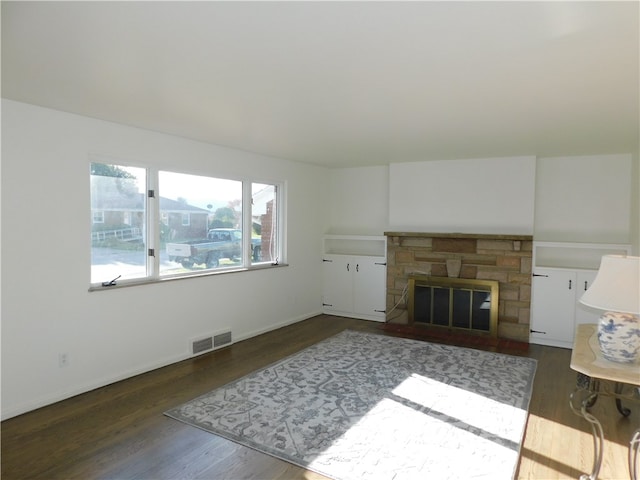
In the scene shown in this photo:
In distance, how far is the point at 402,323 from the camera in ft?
19.6

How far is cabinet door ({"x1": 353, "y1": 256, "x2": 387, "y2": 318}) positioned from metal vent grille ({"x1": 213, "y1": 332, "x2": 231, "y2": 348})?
2.23 metres

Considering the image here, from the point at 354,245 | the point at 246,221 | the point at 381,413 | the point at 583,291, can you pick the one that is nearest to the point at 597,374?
the point at 381,413

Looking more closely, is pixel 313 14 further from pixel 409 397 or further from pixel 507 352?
pixel 507 352

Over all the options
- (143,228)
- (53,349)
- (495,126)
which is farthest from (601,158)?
(53,349)

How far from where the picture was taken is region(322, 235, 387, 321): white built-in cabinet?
6180mm

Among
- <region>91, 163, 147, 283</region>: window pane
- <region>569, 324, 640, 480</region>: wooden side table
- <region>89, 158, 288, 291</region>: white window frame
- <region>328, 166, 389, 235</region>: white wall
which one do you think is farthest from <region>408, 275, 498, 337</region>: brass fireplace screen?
<region>91, 163, 147, 283</region>: window pane

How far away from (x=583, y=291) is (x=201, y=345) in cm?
447

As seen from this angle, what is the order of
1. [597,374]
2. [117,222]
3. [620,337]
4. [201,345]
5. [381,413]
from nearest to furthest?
1. [597,374]
2. [620,337]
3. [381,413]
4. [117,222]
5. [201,345]

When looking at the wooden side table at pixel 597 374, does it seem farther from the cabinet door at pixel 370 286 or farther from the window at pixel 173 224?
the window at pixel 173 224

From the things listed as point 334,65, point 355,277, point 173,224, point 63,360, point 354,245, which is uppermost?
point 334,65

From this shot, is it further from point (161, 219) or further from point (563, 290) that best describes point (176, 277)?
point (563, 290)

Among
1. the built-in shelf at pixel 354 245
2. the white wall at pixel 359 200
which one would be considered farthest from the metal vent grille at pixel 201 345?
the white wall at pixel 359 200

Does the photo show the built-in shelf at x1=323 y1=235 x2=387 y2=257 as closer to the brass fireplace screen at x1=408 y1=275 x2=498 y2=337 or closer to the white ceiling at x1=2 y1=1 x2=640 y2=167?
the brass fireplace screen at x1=408 y1=275 x2=498 y2=337

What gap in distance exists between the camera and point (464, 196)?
5.63m
